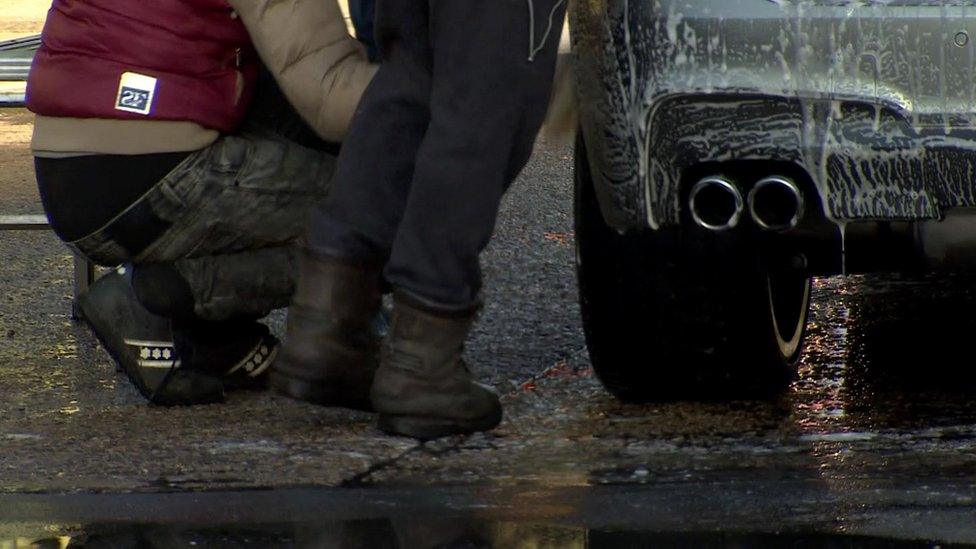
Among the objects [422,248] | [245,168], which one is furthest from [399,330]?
[245,168]

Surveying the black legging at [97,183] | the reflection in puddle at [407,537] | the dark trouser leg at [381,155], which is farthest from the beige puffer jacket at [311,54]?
the reflection in puddle at [407,537]

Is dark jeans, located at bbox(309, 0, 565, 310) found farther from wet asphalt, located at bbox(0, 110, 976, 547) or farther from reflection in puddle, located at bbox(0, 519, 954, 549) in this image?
reflection in puddle, located at bbox(0, 519, 954, 549)

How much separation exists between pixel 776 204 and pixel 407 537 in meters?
0.76

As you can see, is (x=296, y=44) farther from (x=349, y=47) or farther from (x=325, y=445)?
(x=325, y=445)

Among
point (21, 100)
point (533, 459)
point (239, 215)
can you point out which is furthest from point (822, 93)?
point (21, 100)

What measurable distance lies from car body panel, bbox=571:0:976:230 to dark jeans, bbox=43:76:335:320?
0.89 m

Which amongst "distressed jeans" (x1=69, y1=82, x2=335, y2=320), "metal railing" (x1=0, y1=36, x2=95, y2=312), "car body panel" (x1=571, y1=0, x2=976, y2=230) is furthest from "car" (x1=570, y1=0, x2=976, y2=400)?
"metal railing" (x1=0, y1=36, x2=95, y2=312)

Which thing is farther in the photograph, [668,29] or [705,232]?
[705,232]

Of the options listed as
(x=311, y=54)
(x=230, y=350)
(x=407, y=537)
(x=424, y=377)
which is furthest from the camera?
(x=230, y=350)

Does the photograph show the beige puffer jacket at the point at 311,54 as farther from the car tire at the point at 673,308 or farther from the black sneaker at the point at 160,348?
the black sneaker at the point at 160,348

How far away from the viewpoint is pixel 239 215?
3.45 m

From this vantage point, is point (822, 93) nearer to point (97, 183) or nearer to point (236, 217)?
point (236, 217)

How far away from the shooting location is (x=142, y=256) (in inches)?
136

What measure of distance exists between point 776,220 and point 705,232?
0.34 meters
